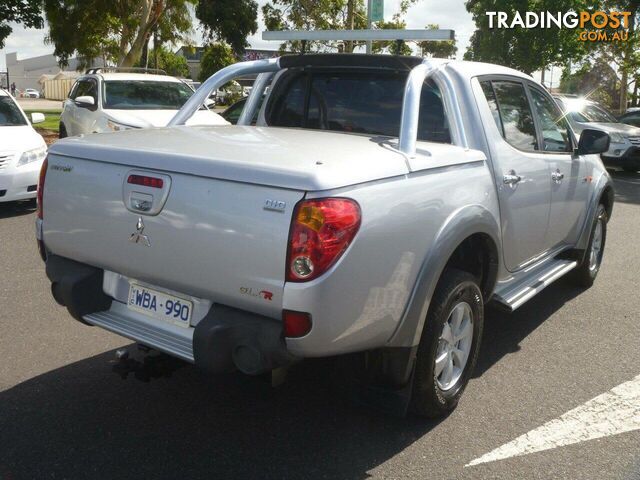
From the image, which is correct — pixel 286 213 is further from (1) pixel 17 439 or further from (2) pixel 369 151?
(1) pixel 17 439

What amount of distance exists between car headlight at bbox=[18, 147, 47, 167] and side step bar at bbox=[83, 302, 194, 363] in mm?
5863

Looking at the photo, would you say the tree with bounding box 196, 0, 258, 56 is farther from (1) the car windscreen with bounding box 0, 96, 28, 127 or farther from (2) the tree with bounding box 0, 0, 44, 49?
(1) the car windscreen with bounding box 0, 96, 28, 127

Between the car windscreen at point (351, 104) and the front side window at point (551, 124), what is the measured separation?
117 centimetres

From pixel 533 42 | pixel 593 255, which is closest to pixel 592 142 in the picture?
pixel 593 255

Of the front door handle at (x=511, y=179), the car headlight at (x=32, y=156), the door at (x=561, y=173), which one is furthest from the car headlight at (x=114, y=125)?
the front door handle at (x=511, y=179)

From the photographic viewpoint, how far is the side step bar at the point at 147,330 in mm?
3033

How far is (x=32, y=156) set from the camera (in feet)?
28.6

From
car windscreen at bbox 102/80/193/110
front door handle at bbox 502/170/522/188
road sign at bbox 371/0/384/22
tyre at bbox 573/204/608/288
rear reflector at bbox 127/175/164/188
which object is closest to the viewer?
rear reflector at bbox 127/175/164/188

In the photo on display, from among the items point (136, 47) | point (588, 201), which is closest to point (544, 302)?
point (588, 201)

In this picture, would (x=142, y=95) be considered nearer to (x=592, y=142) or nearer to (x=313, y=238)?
(x=592, y=142)

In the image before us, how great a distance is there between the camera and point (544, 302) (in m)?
5.71

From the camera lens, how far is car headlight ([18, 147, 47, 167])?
8.55 m

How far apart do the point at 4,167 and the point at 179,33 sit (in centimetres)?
2096

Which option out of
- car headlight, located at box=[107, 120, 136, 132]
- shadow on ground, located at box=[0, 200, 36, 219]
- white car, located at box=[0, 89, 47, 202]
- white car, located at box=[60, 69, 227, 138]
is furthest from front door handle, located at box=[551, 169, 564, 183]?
car headlight, located at box=[107, 120, 136, 132]
